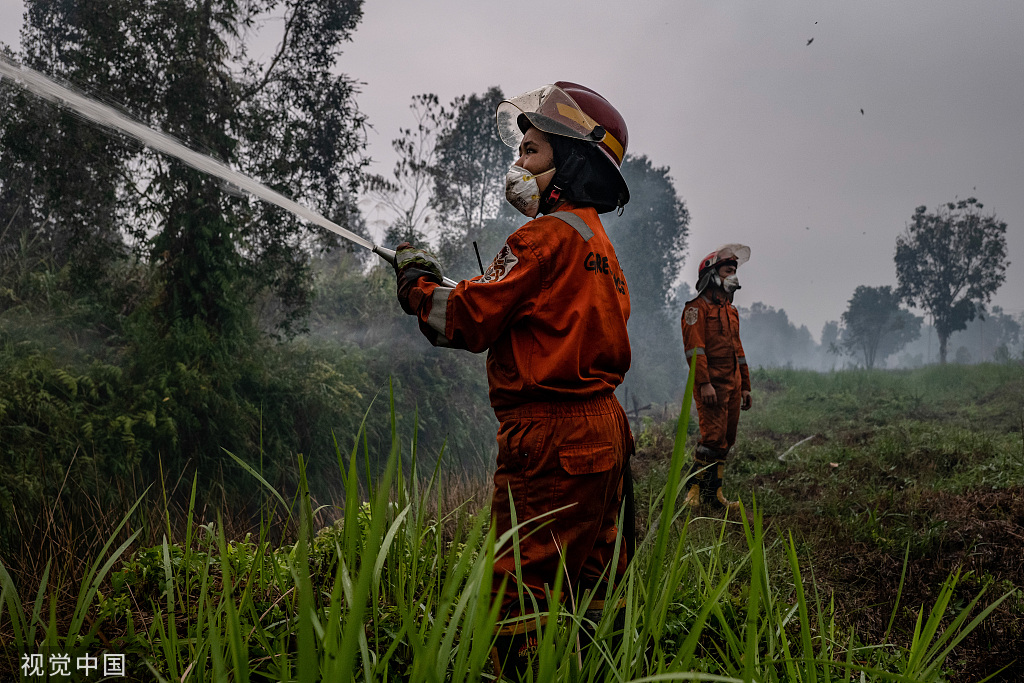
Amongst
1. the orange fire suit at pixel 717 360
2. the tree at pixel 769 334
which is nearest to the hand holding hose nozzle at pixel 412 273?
the orange fire suit at pixel 717 360

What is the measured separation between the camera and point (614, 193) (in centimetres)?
231

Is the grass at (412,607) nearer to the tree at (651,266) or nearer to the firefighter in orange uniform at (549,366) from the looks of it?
the firefighter in orange uniform at (549,366)

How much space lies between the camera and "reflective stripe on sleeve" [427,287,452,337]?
1906 mm

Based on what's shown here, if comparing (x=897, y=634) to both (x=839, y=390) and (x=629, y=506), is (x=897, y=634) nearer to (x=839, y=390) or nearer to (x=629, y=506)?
(x=629, y=506)

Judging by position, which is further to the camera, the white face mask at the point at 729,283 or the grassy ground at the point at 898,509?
the white face mask at the point at 729,283

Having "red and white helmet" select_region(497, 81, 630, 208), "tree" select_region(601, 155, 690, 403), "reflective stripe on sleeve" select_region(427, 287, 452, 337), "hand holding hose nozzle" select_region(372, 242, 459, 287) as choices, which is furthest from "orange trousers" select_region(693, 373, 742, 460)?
"tree" select_region(601, 155, 690, 403)

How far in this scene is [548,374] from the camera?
192cm

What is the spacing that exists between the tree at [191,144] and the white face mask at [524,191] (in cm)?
686

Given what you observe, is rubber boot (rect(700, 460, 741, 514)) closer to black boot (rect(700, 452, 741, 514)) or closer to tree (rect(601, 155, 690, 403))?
black boot (rect(700, 452, 741, 514))

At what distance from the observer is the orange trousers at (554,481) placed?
1851 millimetres

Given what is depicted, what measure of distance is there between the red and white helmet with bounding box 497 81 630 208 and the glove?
2.15ft

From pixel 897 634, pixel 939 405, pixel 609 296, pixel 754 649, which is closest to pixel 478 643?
pixel 754 649

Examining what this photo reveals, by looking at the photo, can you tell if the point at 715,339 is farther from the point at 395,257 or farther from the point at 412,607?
the point at 412,607

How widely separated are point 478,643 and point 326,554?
2.37 m
